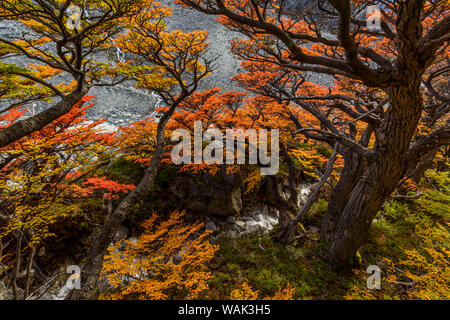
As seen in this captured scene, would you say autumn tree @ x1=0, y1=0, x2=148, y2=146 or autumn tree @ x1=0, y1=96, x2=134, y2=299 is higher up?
autumn tree @ x1=0, y1=0, x2=148, y2=146

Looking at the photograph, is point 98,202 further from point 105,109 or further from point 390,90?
point 105,109

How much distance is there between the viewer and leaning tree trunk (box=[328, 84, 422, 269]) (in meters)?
2.17

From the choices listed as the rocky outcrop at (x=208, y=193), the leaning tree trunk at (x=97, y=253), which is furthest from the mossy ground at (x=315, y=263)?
the leaning tree trunk at (x=97, y=253)

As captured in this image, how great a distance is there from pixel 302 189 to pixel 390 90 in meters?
6.97

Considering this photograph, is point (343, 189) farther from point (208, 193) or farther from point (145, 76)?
point (145, 76)

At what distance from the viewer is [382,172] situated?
2758mm

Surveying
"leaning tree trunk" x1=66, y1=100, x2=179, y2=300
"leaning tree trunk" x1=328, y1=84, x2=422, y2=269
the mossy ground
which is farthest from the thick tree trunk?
"leaning tree trunk" x1=66, y1=100, x2=179, y2=300

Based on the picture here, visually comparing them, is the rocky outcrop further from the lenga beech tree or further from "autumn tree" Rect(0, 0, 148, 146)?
"autumn tree" Rect(0, 0, 148, 146)

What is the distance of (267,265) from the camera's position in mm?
4234

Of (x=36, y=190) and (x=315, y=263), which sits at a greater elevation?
(x=36, y=190)

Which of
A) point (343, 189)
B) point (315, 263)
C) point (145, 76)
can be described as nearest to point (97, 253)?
point (145, 76)

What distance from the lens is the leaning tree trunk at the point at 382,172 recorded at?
2171 millimetres

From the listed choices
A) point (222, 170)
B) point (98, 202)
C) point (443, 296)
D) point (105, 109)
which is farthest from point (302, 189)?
point (105, 109)

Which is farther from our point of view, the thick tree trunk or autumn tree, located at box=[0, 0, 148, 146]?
the thick tree trunk
